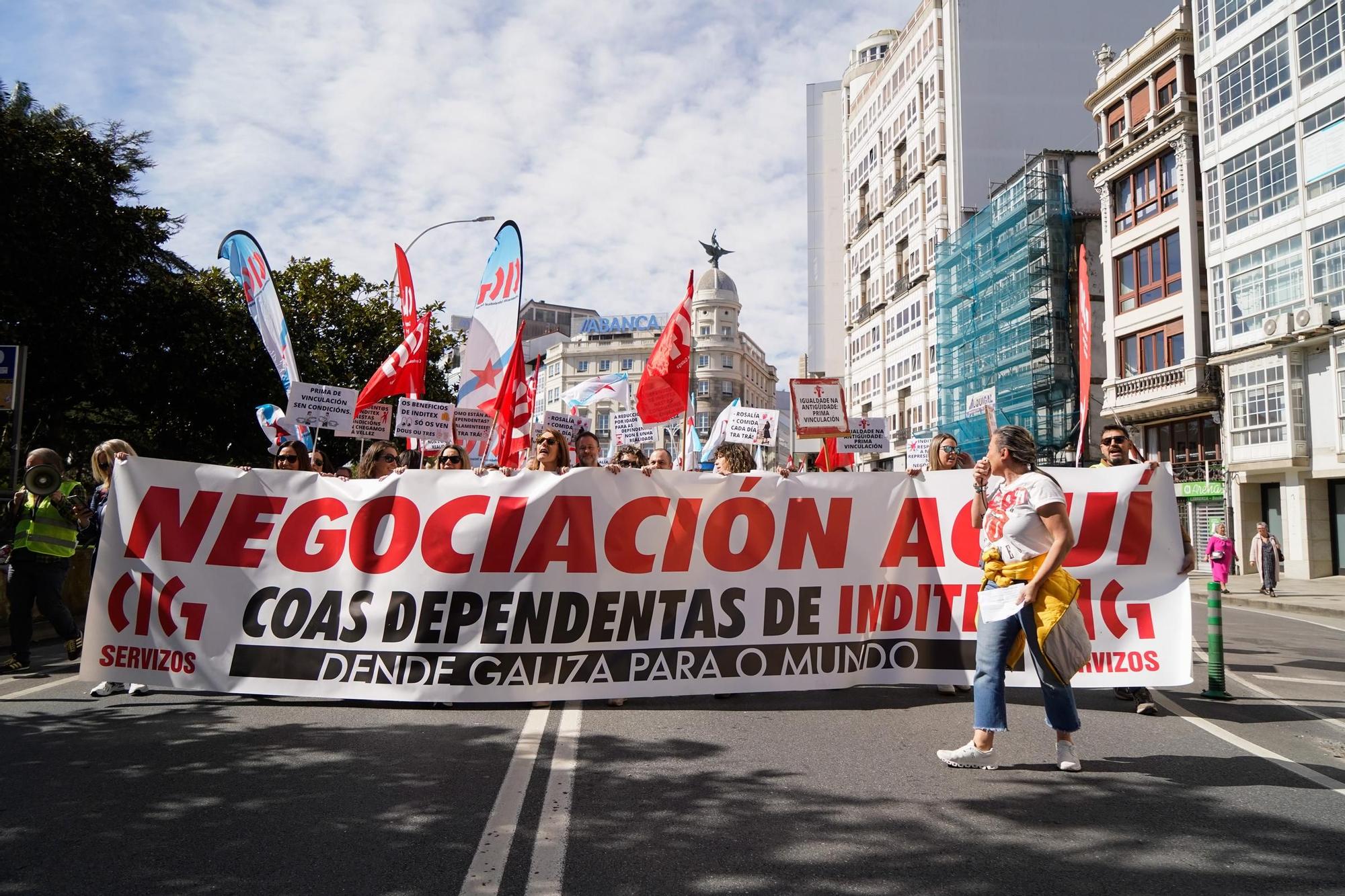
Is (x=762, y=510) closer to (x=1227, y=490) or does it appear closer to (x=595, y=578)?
Answer: (x=595, y=578)

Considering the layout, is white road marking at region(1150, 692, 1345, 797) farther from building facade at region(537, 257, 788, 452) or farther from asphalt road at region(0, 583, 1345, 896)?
building facade at region(537, 257, 788, 452)

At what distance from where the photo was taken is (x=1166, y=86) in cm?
3409

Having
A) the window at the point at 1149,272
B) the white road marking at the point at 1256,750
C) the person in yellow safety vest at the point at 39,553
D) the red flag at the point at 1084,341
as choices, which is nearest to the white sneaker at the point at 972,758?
the white road marking at the point at 1256,750

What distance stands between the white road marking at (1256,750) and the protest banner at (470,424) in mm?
7356

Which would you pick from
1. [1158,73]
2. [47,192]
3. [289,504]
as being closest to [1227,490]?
[1158,73]

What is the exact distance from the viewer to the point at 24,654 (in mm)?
8078

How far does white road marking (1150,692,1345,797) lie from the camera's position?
4.84 m

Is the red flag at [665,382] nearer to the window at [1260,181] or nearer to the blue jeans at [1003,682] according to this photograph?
the blue jeans at [1003,682]

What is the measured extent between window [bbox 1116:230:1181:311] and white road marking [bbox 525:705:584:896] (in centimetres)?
3376

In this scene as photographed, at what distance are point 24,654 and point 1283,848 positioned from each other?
29.2 feet

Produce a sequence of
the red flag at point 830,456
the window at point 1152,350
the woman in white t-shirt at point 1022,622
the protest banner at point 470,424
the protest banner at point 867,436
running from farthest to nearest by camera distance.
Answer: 1. the window at point 1152,350
2. the protest banner at point 867,436
3. the red flag at point 830,456
4. the protest banner at point 470,424
5. the woman in white t-shirt at point 1022,622

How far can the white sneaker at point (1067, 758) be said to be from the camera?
498 centimetres

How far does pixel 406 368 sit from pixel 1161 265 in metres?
30.3

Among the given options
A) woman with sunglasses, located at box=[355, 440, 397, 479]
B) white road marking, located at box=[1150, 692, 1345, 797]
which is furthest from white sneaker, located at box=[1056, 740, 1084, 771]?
woman with sunglasses, located at box=[355, 440, 397, 479]
